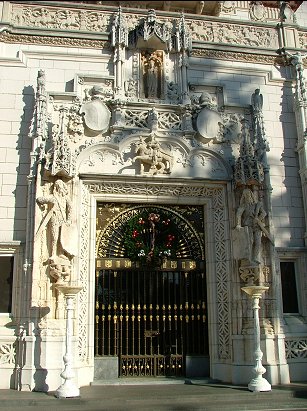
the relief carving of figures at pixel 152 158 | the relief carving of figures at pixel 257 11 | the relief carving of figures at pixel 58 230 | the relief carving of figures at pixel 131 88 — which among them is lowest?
the relief carving of figures at pixel 58 230

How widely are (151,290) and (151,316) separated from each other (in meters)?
0.68

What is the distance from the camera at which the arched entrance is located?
1250 cm

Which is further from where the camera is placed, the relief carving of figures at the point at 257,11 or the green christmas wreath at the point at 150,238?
the relief carving of figures at the point at 257,11

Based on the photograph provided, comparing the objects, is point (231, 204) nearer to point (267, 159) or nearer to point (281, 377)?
point (267, 159)

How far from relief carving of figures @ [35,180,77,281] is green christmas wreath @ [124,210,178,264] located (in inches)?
73.1

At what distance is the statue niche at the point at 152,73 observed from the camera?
14.0 m

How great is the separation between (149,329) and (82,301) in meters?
1.96

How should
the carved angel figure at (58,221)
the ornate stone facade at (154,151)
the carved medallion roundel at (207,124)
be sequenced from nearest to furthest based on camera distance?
the carved angel figure at (58,221) < the ornate stone facade at (154,151) < the carved medallion roundel at (207,124)

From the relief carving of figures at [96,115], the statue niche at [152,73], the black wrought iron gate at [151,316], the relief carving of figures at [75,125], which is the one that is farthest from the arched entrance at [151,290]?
the statue niche at [152,73]

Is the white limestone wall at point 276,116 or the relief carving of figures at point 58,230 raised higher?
the white limestone wall at point 276,116

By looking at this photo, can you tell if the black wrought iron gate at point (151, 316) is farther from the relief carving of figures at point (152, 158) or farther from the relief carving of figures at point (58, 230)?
the relief carving of figures at point (152, 158)

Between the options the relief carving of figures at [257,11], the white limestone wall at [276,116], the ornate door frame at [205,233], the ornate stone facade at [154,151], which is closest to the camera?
the ornate stone facade at [154,151]

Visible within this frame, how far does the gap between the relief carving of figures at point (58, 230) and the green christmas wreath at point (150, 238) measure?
1.86 meters

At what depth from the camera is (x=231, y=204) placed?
13.1 meters
